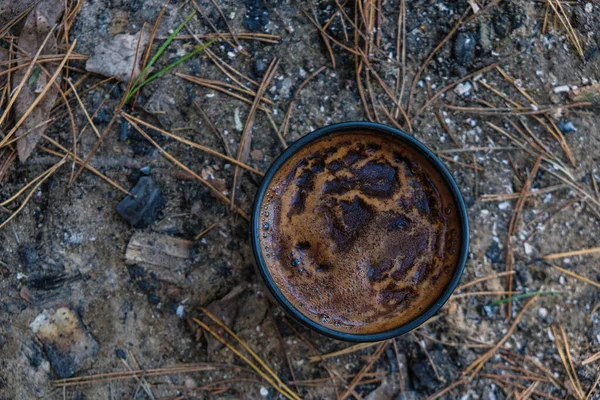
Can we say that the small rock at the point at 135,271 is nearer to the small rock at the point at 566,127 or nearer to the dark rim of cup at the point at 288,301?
the dark rim of cup at the point at 288,301

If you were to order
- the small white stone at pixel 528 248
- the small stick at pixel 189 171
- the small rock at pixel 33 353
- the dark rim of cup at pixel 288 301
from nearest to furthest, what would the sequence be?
the dark rim of cup at pixel 288 301 < the small rock at pixel 33 353 < the small stick at pixel 189 171 < the small white stone at pixel 528 248

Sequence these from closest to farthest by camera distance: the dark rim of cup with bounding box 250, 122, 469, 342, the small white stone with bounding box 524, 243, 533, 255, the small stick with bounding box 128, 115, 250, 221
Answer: the dark rim of cup with bounding box 250, 122, 469, 342
the small stick with bounding box 128, 115, 250, 221
the small white stone with bounding box 524, 243, 533, 255

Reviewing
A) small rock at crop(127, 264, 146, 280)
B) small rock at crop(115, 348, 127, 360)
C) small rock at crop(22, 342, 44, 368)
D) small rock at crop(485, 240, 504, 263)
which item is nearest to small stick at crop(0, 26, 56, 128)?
small rock at crop(127, 264, 146, 280)

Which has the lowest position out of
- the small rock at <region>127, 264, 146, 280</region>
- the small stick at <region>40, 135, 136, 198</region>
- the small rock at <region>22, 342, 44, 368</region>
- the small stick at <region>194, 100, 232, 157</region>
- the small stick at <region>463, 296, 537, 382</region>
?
the small rock at <region>22, 342, 44, 368</region>

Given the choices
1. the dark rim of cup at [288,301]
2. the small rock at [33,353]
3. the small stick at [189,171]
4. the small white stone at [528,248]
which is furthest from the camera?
the small white stone at [528,248]

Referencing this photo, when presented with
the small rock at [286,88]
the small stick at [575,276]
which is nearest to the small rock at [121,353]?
the small rock at [286,88]

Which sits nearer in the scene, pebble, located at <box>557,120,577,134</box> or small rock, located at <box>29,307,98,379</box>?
small rock, located at <box>29,307,98,379</box>

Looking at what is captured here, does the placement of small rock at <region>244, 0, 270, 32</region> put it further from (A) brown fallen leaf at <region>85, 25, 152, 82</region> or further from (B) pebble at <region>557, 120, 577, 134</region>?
(B) pebble at <region>557, 120, 577, 134</region>
